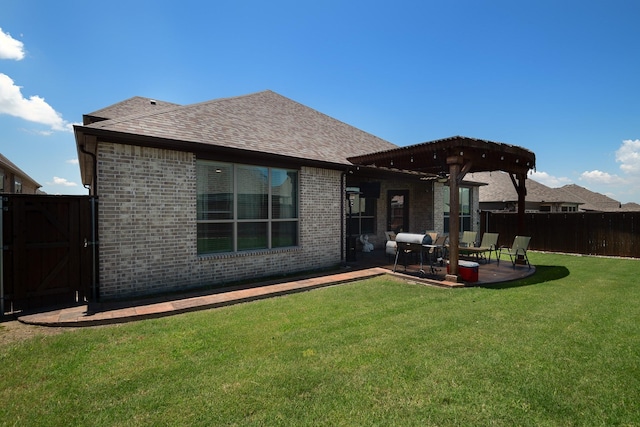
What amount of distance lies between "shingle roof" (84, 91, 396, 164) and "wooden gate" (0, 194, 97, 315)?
159 centimetres

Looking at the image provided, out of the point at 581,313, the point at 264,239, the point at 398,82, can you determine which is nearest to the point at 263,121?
the point at 264,239

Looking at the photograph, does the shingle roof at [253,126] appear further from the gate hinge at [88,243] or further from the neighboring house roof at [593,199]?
the neighboring house roof at [593,199]

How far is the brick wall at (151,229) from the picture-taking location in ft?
19.4

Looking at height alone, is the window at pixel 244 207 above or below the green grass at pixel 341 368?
above

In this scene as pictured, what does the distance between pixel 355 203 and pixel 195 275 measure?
23.6 feet

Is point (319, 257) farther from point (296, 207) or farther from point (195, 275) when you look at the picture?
point (195, 275)

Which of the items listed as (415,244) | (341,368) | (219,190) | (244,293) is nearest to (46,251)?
(219,190)

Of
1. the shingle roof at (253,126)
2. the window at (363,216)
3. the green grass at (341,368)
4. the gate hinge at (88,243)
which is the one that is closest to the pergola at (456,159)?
the shingle roof at (253,126)

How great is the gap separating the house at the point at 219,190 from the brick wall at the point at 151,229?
0.02 m

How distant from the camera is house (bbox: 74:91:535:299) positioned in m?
6.01

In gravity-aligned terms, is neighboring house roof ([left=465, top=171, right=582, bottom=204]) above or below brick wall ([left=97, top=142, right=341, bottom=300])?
above

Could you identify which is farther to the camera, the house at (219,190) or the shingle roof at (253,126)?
the shingle roof at (253,126)

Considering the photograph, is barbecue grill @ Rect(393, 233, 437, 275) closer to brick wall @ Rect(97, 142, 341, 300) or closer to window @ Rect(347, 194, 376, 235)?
window @ Rect(347, 194, 376, 235)

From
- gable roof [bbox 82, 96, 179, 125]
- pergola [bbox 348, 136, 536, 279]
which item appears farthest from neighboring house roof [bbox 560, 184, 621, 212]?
gable roof [bbox 82, 96, 179, 125]
